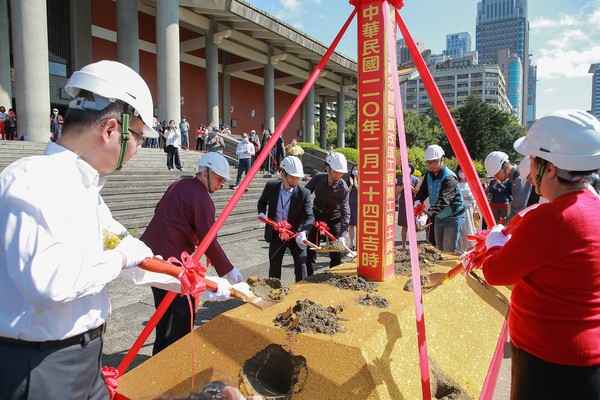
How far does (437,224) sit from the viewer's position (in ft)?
17.5

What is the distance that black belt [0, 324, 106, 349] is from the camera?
1.21 metres

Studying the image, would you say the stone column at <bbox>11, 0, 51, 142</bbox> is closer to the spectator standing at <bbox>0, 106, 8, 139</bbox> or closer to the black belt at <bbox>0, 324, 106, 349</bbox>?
the spectator standing at <bbox>0, 106, 8, 139</bbox>

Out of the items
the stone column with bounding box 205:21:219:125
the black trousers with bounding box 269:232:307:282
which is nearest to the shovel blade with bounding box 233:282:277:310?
the black trousers with bounding box 269:232:307:282

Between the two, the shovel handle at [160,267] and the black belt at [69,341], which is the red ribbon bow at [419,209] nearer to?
the shovel handle at [160,267]

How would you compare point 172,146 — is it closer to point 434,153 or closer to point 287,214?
point 287,214

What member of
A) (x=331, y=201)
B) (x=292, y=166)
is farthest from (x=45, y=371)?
(x=331, y=201)

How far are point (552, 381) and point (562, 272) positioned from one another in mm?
439

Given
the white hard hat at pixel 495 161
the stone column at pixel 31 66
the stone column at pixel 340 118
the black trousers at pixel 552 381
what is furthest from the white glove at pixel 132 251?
the stone column at pixel 340 118

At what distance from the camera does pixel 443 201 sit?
5051mm

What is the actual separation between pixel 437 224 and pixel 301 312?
3264mm

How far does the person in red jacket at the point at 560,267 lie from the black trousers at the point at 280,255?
2949 mm

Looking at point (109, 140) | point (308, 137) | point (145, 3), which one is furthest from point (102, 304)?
point (308, 137)

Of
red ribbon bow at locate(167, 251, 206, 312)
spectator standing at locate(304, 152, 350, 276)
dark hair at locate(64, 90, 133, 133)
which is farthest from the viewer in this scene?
spectator standing at locate(304, 152, 350, 276)

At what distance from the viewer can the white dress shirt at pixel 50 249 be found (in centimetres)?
109
